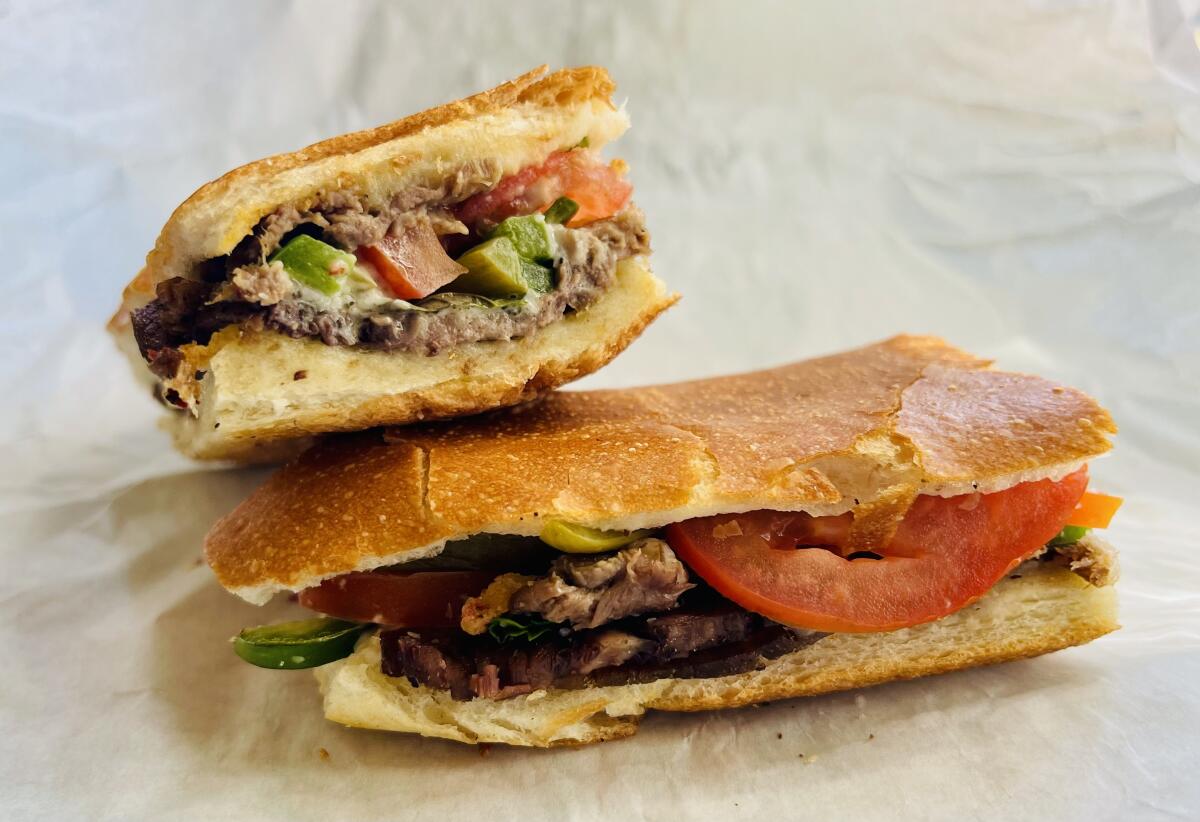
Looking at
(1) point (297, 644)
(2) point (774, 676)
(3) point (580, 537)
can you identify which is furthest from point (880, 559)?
(1) point (297, 644)

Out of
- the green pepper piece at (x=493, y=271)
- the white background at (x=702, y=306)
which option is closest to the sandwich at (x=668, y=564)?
the white background at (x=702, y=306)

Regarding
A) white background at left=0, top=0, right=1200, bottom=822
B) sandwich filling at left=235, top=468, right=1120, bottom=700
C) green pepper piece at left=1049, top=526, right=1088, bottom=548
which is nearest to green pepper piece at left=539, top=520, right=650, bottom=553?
sandwich filling at left=235, top=468, right=1120, bottom=700

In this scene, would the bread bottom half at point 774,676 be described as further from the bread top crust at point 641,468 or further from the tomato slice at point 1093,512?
the bread top crust at point 641,468

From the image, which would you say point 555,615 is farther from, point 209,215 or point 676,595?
point 209,215

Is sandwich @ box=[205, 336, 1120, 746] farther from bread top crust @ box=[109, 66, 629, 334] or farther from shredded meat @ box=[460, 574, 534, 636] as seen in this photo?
bread top crust @ box=[109, 66, 629, 334]

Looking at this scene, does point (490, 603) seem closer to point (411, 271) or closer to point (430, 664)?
point (430, 664)

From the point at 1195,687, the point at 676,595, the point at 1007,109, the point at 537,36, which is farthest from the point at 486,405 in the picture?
the point at 1007,109

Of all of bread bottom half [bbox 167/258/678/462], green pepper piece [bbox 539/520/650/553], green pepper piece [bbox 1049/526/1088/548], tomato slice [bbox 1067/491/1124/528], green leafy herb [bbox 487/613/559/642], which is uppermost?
bread bottom half [bbox 167/258/678/462]
